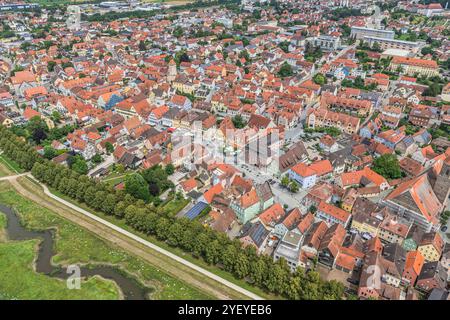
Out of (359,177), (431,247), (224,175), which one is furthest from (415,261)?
(224,175)

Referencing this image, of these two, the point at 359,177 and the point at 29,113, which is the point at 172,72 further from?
the point at 359,177

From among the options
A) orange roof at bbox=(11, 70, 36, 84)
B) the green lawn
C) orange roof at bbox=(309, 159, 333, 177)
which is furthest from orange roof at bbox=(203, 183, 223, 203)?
orange roof at bbox=(11, 70, 36, 84)

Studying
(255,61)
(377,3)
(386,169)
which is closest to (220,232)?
(386,169)

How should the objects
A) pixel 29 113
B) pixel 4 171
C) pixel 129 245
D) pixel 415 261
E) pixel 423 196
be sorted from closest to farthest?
pixel 415 261
pixel 129 245
pixel 423 196
pixel 4 171
pixel 29 113

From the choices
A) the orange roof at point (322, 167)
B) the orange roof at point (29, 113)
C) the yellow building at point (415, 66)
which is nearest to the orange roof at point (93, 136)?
the orange roof at point (29, 113)

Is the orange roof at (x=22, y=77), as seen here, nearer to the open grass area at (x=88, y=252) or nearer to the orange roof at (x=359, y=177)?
the open grass area at (x=88, y=252)

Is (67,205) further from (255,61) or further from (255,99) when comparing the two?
(255,61)
